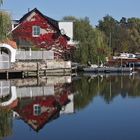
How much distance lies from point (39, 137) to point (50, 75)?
38370 millimetres

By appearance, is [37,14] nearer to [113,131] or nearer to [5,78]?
[5,78]

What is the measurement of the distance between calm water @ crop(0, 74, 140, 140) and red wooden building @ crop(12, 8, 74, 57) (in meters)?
29.1

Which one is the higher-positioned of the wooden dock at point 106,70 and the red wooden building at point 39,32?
the red wooden building at point 39,32

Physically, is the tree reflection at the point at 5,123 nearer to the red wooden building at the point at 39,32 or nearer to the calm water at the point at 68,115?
the calm water at the point at 68,115

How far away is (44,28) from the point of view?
6719 cm

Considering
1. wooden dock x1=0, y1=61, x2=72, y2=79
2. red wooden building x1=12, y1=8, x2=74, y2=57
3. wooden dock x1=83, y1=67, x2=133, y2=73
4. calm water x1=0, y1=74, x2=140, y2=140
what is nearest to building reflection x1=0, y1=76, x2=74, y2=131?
calm water x1=0, y1=74, x2=140, y2=140

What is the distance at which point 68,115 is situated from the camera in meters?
23.8

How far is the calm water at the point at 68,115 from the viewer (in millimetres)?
18312

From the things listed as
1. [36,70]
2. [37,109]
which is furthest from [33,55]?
[37,109]

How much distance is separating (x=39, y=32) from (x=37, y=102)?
37683 mm

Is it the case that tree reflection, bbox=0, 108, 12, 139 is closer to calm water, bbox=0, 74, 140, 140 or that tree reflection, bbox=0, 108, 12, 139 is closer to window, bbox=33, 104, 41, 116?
calm water, bbox=0, 74, 140, 140

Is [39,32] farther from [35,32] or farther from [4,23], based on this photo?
[4,23]

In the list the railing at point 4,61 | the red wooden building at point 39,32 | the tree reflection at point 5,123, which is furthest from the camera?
the red wooden building at point 39,32

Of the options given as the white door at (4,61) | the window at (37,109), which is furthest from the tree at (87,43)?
the window at (37,109)
